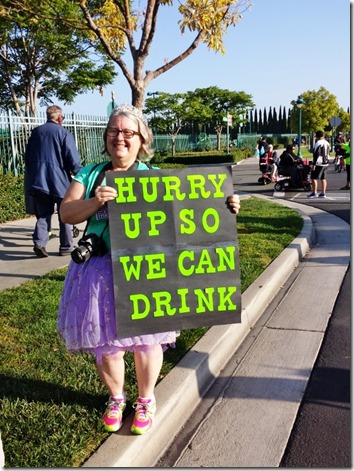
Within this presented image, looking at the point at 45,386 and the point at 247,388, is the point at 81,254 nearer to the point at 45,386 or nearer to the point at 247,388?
the point at 45,386

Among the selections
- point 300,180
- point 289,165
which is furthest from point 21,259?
point 300,180

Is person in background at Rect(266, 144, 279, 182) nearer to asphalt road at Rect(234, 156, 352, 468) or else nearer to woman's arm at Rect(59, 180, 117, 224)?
asphalt road at Rect(234, 156, 352, 468)

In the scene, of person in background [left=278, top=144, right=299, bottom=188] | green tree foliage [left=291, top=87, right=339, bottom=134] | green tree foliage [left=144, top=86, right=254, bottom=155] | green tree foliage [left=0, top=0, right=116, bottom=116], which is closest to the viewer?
person in background [left=278, top=144, right=299, bottom=188]

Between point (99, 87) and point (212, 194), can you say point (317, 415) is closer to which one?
point (212, 194)

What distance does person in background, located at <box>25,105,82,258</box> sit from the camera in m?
6.26

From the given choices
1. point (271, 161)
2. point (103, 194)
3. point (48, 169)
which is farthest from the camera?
point (271, 161)

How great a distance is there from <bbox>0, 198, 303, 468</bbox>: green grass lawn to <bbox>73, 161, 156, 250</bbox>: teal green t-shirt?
3.19 ft

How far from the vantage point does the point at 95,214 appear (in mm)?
2514

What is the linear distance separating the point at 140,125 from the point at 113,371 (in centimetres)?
132

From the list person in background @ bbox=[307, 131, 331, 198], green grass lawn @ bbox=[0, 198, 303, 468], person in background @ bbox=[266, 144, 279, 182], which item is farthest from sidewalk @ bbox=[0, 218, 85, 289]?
person in background @ bbox=[266, 144, 279, 182]

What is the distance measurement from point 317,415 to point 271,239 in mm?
4701

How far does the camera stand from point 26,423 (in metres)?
2.56

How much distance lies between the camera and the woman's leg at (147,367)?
2.57m

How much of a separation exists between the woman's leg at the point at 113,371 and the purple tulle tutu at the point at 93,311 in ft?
0.17
